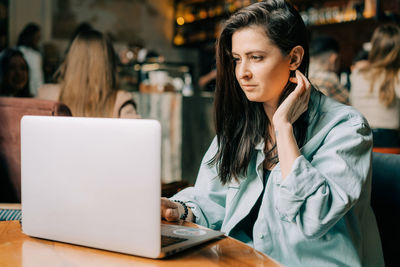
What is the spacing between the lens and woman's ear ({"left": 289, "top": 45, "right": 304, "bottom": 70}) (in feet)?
4.62

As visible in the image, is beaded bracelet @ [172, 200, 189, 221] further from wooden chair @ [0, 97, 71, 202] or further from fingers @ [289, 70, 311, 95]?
wooden chair @ [0, 97, 71, 202]

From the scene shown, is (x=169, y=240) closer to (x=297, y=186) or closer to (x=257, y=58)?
(x=297, y=186)

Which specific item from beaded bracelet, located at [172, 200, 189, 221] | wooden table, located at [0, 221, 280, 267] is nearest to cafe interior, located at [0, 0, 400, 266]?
wooden table, located at [0, 221, 280, 267]

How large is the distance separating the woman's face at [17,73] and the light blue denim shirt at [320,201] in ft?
5.66

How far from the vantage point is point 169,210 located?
1.28m

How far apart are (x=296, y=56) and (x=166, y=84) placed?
11.2 ft

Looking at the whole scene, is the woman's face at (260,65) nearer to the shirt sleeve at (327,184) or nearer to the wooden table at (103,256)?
the shirt sleeve at (327,184)

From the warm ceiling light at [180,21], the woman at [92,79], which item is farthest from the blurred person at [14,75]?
the warm ceiling light at [180,21]

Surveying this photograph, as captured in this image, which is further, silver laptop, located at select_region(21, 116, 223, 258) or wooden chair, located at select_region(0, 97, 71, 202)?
wooden chair, located at select_region(0, 97, 71, 202)

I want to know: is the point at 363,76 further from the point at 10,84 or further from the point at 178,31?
the point at 178,31

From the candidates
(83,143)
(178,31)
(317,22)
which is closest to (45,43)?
(178,31)

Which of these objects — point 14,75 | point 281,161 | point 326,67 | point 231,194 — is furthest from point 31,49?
point 281,161

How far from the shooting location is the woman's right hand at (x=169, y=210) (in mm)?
1282

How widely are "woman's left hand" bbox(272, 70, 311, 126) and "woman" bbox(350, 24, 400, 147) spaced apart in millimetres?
2358
